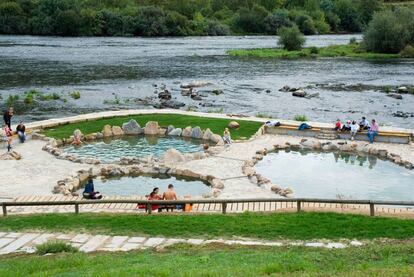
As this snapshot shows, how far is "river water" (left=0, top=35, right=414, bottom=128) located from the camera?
5212 cm

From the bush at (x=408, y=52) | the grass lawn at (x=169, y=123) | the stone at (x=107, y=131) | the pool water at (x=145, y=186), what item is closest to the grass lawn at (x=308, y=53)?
the bush at (x=408, y=52)

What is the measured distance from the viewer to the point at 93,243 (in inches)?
656

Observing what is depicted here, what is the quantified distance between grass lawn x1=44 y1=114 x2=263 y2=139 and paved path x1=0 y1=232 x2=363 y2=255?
1709cm

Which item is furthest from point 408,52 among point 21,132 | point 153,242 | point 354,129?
point 153,242

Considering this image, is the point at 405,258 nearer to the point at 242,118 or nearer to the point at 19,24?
the point at 242,118

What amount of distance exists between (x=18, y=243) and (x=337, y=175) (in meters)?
15.4

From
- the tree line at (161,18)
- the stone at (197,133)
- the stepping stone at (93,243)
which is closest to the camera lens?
the stepping stone at (93,243)

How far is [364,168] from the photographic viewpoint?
2838 centimetres

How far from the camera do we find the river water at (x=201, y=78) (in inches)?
2052

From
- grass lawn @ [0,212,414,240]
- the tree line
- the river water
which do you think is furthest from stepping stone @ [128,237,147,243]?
the tree line

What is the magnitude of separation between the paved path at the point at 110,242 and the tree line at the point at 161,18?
123 m

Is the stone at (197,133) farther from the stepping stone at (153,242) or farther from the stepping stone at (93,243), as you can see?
the stepping stone at (153,242)

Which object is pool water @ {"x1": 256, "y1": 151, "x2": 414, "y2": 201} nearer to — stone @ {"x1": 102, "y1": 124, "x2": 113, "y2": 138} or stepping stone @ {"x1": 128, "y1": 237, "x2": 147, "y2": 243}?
stepping stone @ {"x1": 128, "y1": 237, "x2": 147, "y2": 243}

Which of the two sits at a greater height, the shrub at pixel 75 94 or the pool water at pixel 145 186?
the pool water at pixel 145 186
